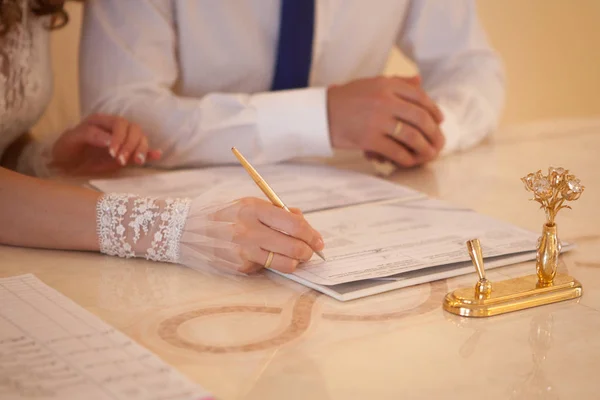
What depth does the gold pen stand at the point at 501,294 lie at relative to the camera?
2.72ft

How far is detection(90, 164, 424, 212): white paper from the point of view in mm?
1229

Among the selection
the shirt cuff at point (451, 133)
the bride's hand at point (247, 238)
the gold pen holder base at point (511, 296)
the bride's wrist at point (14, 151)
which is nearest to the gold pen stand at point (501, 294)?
the gold pen holder base at point (511, 296)

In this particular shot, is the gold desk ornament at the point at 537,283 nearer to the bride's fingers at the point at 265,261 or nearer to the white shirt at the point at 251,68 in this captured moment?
the bride's fingers at the point at 265,261

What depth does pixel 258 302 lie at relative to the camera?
86 centimetres

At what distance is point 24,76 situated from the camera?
1420 mm

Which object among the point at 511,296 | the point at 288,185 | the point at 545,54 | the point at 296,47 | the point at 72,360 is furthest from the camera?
the point at 545,54

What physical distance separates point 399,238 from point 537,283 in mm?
201

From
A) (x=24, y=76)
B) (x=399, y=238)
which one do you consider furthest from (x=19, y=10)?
(x=399, y=238)

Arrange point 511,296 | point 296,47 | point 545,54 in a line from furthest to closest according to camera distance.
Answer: point 545,54 < point 296,47 < point 511,296

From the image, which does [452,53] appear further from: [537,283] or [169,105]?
[537,283]

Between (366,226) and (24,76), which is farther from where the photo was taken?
(24,76)

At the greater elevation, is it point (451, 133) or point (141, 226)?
point (451, 133)

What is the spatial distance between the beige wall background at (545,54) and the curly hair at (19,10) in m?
1.46

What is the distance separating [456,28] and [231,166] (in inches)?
27.7
